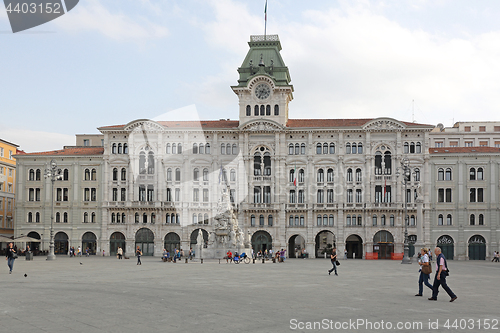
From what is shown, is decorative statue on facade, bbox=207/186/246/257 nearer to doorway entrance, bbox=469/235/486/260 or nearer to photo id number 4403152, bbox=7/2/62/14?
doorway entrance, bbox=469/235/486/260

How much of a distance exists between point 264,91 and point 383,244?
26.1 metres

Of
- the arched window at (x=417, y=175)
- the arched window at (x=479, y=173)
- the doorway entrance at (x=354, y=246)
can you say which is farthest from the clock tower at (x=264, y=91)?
the arched window at (x=479, y=173)

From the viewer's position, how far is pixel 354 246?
3088 inches

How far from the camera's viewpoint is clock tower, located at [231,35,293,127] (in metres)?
79.2

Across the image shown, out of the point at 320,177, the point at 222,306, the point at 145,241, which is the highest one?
the point at 320,177

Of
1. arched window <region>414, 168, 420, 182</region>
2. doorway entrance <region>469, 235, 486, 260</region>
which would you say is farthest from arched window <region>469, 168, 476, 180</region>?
doorway entrance <region>469, 235, 486, 260</region>

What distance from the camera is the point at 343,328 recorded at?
47.8 ft

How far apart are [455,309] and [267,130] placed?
6141 cm

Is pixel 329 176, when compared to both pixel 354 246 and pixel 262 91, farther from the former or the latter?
pixel 262 91

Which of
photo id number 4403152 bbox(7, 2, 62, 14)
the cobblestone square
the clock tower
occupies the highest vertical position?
the clock tower

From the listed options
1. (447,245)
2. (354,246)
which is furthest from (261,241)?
(447,245)

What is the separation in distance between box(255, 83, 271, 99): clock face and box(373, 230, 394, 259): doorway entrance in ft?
78.7

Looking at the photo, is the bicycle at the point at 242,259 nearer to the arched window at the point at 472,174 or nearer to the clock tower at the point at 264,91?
the clock tower at the point at 264,91

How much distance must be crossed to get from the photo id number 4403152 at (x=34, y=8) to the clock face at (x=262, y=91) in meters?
63.7
